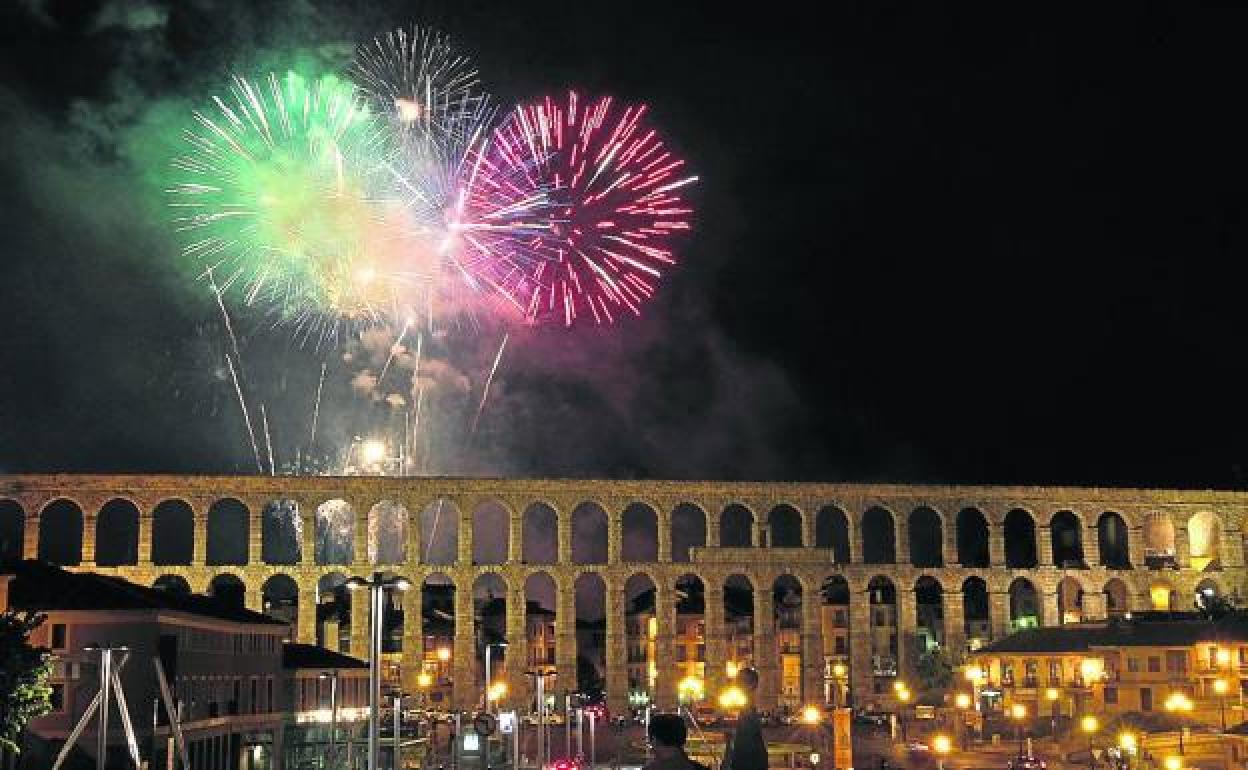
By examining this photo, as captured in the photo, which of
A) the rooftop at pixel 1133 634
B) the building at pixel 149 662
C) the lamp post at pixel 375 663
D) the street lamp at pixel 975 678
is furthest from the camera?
the street lamp at pixel 975 678

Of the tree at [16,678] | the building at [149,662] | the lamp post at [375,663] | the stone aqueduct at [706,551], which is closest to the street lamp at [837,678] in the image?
the stone aqueduct at [706,551]

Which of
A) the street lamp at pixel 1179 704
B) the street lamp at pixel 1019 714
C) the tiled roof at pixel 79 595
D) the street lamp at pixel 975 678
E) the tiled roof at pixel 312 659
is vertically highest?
the tiled roof at pixel 79 595

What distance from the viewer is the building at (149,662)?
141 feet

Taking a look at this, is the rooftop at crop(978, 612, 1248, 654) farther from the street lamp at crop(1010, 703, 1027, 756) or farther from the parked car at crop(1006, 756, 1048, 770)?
the parked car at crop(1006, 756, 1048, 770)

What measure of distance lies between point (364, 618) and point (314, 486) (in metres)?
8.62

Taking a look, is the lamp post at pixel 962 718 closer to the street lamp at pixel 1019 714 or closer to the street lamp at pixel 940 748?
the street lamp at pixel 1019 714

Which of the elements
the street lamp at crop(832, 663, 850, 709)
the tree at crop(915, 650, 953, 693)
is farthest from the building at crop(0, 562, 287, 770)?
the tree at crop(915, 650, 953, 693)

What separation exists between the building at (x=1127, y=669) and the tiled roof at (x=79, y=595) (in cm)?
4122

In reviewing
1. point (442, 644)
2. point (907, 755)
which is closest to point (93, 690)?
point (907, 755)

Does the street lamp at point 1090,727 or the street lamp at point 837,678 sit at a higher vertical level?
the street lamp at point 837,678

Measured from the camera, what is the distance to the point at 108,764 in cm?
4238

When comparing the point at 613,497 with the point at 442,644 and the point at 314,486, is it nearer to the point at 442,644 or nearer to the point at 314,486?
the point at 314,486

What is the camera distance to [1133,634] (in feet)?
236

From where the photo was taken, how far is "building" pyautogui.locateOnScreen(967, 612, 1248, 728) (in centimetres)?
6706
